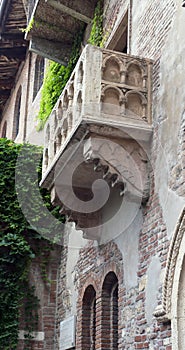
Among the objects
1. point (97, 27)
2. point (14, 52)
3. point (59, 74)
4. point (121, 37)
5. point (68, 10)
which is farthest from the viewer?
point (14, 52)

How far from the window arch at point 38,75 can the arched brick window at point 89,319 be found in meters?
7.57

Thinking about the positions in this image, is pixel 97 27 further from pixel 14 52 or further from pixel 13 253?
pixel 14 52

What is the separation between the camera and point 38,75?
16109 millimetres

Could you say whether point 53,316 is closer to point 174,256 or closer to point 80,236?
point 80,236

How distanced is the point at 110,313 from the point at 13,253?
2.93 meters

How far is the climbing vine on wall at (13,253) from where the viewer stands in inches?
414

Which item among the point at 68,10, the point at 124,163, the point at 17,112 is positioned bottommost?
the point at 124,163

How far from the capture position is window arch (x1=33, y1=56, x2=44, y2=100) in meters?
15.9

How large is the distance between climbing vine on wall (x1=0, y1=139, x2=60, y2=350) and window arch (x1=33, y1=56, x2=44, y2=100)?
4.46m

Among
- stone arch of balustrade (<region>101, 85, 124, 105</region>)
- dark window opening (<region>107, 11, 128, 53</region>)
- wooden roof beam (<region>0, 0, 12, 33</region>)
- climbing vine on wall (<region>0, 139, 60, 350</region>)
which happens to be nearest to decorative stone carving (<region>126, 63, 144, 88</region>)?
stone arch of balustrade (<region>101, 85, 124, 105</region>)

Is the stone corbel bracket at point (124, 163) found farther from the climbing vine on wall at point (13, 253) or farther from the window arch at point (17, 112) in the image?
the window arch at point (17, 112)

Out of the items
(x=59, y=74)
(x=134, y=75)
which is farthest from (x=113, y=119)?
(x=59, y=74)

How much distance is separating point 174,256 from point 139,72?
8.33 feet

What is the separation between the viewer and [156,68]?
24.3 ft
